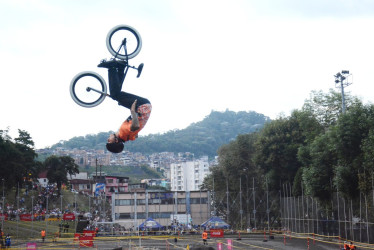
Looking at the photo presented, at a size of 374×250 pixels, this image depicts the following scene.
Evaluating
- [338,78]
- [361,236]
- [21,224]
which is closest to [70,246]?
[21,224]

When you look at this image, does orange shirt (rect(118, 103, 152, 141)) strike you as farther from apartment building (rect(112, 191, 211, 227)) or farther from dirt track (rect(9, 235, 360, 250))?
apartment building (rect(112, 191, 211, 227))

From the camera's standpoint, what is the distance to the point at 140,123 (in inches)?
734

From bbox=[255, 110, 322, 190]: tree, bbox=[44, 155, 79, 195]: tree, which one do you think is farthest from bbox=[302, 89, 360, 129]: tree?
bbox=[44, 155, 79, 195]: tree

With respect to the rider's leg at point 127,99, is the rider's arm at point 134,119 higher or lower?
lower

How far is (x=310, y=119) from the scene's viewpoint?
64938mm

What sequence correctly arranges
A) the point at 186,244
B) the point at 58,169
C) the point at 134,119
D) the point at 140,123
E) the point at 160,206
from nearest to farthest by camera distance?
the point at 134,119
the point at 140,123
the point at 186,244
the point at 160,206
the point at 58,169

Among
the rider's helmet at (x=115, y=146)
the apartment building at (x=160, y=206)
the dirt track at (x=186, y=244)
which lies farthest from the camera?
the apartment building at (x=160, y=206)

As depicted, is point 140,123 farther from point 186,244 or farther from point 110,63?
point 186,244

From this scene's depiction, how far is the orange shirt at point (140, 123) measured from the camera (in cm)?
1860

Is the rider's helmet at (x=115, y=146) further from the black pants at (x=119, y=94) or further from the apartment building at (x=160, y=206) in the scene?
the apartment building at (x=160, y=206)

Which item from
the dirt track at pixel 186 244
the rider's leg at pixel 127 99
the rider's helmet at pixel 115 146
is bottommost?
the dirt track at pixel 186 244

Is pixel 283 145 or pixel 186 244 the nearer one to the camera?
pixel 186 244

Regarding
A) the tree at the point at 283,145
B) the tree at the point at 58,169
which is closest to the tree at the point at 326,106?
the tree at the point at 283,145

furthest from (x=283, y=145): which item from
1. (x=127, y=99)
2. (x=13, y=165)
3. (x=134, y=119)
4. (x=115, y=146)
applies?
(x=134, y=119)
